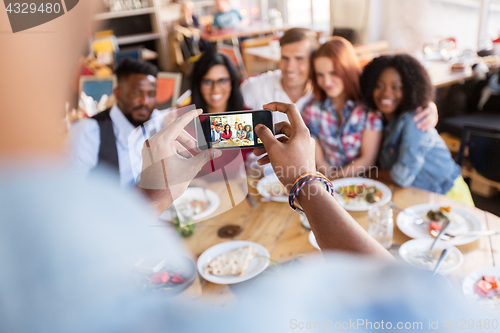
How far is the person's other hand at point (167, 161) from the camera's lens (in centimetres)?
68

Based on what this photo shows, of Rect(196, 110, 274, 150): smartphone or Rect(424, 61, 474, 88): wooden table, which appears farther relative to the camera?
Rect(424, 61, 474, 88): wooden table

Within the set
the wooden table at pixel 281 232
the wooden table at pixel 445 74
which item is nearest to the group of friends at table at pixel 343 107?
the wooden table at pixel 281 232

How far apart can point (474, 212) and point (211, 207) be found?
34.5 inches

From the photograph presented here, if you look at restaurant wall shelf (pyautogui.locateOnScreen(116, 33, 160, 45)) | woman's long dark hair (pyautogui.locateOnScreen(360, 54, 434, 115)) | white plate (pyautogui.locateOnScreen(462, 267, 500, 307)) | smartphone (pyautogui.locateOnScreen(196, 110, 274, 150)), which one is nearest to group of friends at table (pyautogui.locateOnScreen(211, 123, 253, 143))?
smartphone (pyautogui.locateOnScreen(196, 110, 274, 150))

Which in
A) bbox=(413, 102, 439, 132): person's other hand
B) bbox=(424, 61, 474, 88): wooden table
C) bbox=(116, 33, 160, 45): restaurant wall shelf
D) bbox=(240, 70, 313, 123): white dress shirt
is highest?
bbox=(116, 33, 160, 45): restaurant wall shelf

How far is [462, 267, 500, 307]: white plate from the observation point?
838 millimetres

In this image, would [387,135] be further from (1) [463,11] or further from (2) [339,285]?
(1) [463,11]

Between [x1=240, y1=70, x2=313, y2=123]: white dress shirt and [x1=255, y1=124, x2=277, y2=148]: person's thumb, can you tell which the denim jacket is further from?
[x1=255, y1=124, x2=277, y2=148]: person's thumb

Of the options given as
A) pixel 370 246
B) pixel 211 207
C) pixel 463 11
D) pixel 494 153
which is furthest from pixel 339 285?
pixel 463 11

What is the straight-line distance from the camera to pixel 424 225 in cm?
114

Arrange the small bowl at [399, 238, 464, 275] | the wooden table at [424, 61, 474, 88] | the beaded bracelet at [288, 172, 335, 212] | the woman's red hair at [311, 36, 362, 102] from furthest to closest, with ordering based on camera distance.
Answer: the wooden table at [424, 61, 474, 88] < the woman's red hair at [311, 36, 362, 102] < the small bowl at [399, 238, 464, 275] < the beaded bracelet at [288, 172, 335, 212]

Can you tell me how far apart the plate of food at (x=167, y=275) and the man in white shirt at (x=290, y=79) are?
3.27 ft

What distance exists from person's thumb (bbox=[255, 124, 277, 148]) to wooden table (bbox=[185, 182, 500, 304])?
1.45 ft

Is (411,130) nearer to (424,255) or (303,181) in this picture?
(424,255)
